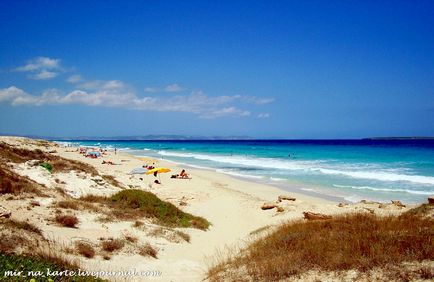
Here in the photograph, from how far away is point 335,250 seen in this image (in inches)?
246

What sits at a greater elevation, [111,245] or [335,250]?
[335,250]

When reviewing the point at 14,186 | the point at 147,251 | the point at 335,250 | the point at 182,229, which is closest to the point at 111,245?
the point at 147,251

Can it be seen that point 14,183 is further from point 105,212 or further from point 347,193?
point 347,193

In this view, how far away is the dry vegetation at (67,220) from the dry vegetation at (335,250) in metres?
4.25

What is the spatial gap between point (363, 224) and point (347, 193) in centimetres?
1447

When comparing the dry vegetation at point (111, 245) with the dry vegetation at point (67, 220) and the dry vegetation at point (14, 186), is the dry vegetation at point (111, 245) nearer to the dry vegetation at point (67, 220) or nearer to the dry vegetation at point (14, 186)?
the dry vegetation at point (67, 220)

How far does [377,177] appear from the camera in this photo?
93.1 ft

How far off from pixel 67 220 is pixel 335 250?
6.63 m

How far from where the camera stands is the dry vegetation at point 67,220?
9.05 meters

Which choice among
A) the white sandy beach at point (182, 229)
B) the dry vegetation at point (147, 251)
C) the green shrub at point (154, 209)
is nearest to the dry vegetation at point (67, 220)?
the white sandy beach at point (182, 229)

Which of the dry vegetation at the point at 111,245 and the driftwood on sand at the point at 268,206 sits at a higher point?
the dry vegetation at the point at 111,245

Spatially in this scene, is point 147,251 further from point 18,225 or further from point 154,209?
point 154,209

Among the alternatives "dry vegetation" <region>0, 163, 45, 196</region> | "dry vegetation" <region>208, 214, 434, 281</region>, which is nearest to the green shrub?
"dry vegetation" <region>0, 163, 45, 196</region>

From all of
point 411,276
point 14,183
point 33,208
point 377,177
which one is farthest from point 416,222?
point 377,177
